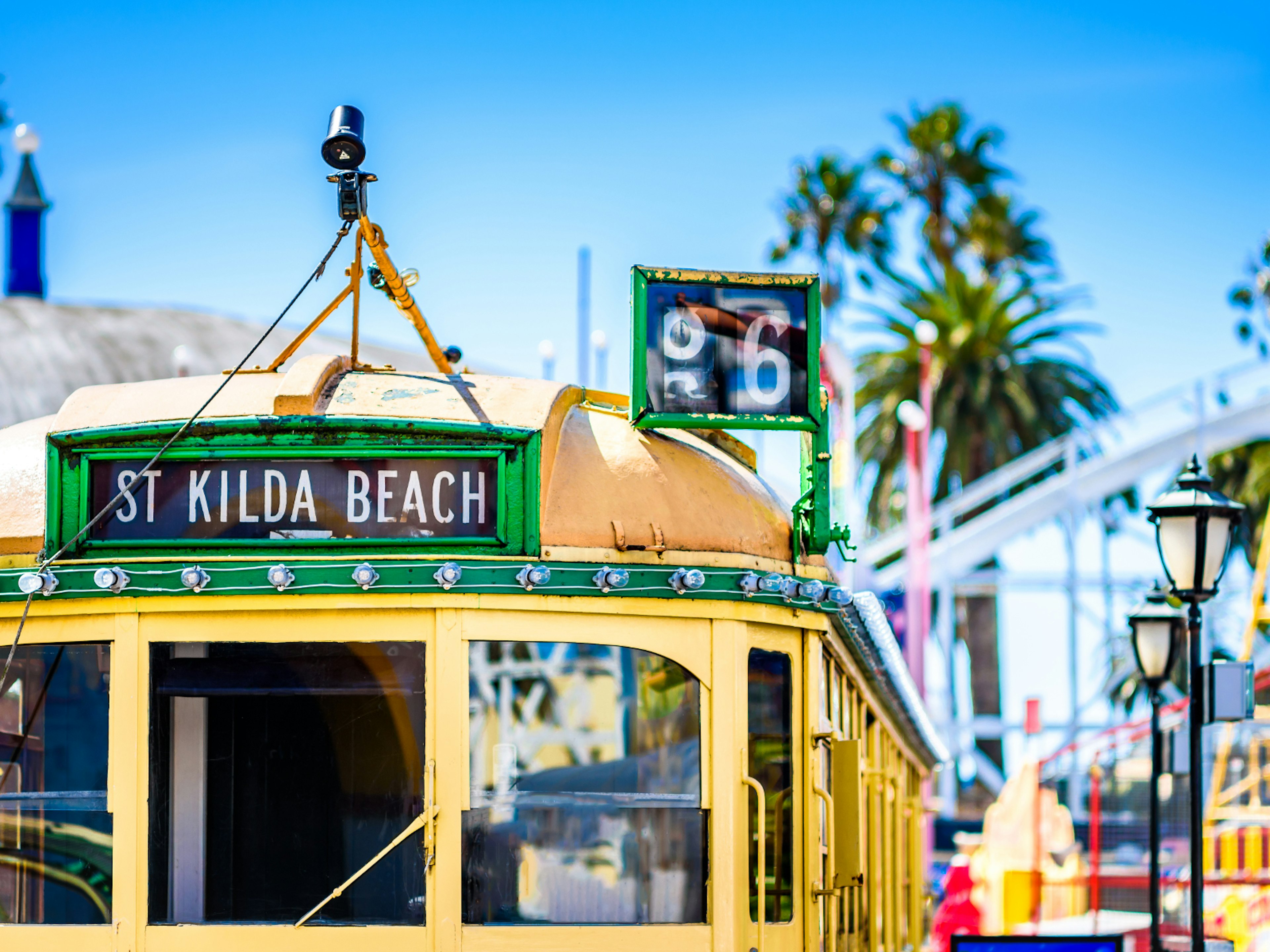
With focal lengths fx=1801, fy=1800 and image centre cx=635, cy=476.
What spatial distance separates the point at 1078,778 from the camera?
3183cm

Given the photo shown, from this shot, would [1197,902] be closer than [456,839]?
No

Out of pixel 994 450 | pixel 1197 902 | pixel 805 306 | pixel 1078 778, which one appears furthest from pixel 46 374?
pixel 805 306

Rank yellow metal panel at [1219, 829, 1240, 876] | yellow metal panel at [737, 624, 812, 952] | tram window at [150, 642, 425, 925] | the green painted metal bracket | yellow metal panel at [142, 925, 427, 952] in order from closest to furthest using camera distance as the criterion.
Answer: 1. yellow metal panel at [142, 925, 427, 952]
2. tram window at [150, 642, 425, 925]
3. yellow metal panel at [737, 624, 812, 952]
4. the green painted metal bracket
5. yellow metal panel at [1219, 829, 1240, 876]

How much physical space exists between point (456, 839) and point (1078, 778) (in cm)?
2873

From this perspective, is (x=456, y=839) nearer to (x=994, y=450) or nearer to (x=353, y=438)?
(x=353, y=438)

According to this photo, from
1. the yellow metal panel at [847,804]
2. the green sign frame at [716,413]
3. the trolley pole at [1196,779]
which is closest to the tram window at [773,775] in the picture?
the yellow metal panel at [847,804]

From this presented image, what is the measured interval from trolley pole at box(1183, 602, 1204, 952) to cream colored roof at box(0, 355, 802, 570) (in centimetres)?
451

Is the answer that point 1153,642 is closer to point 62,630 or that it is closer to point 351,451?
point 351,451

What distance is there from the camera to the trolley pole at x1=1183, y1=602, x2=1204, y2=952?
8812 mm

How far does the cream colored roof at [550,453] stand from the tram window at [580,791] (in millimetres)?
327

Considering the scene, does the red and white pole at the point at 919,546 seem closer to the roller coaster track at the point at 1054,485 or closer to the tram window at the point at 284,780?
the roller coaster track at the point at 1054,485

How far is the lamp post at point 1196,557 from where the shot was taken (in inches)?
351

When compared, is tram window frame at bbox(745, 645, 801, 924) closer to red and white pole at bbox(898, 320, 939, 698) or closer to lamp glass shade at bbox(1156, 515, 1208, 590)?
lamp glass shade at bbox(1156, 515, 1208, 590)

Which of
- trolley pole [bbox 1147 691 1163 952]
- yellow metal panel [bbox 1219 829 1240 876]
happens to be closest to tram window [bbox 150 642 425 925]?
trolley pole [bbox 1147 691 1163 952]
